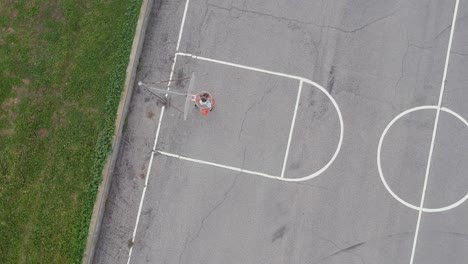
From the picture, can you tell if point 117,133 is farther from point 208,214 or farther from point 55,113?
point 208,214

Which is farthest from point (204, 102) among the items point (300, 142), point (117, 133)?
point (300, 142)

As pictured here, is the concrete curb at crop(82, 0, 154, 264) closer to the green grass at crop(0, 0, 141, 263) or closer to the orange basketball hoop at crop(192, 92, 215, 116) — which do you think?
the green grass at crop(0, 0, 141, 263)

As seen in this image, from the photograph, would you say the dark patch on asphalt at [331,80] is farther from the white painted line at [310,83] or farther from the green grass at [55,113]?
the green grass at [55,113]

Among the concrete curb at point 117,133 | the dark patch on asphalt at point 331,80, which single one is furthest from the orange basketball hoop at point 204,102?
the dark patch on asphalt at point 331,80

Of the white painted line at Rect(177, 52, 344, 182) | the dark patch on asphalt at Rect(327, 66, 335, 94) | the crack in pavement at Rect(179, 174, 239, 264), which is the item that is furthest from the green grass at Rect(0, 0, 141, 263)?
the dark patch on asphalt at Rect(327, 66, 335, 94)

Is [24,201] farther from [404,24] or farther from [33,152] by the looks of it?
[404,24]

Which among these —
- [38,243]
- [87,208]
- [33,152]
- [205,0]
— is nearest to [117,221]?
[87,208]

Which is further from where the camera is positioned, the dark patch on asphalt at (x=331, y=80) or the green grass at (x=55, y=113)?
the dark patch on asphalt at (x=331, y=80)
